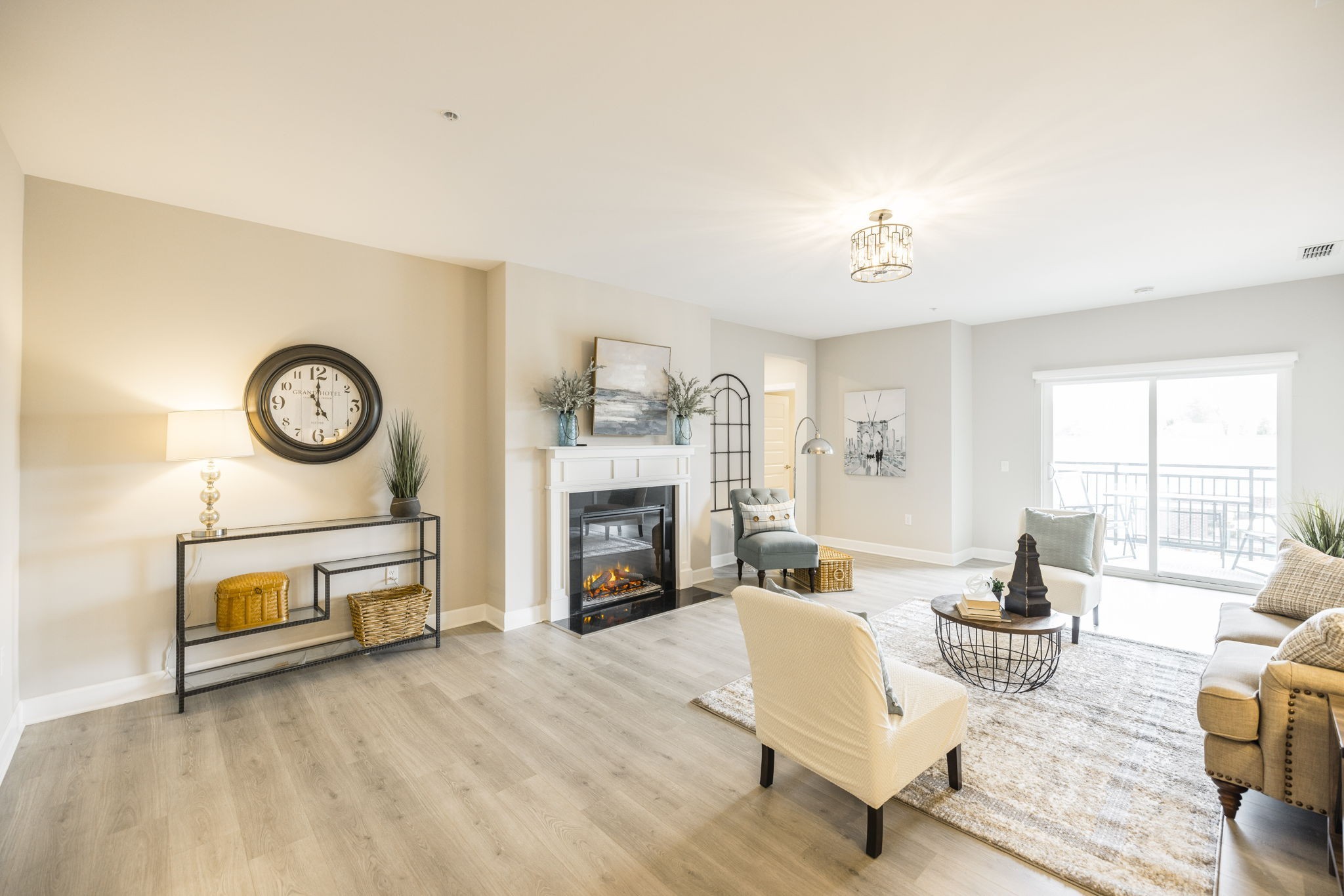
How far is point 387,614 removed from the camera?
3.62 meters

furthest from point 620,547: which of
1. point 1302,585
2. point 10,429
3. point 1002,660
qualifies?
point 1302,585

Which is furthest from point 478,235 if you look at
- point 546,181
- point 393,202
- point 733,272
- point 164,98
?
point 733,272

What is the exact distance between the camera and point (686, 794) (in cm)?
222

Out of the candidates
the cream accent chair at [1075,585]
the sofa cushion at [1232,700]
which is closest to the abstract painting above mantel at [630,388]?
the cream accent chair at [1075,585]

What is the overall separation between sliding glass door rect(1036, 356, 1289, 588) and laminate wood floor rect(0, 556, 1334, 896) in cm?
401

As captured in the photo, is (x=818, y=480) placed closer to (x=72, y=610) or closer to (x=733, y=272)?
(x=733, y=272)

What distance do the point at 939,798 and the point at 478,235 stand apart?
3.83 m

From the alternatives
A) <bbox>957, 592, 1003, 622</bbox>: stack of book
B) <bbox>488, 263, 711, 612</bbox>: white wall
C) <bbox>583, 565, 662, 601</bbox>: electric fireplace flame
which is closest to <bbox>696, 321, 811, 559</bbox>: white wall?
<bbox>583, 565, 662, 601</bbox>: electric fireplace flame

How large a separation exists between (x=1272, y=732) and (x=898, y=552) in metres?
4.74

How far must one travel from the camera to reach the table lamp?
2912 millimetres

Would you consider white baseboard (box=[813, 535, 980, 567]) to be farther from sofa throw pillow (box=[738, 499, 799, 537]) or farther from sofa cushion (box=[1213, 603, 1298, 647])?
sofa cushion (box=[1213, 603, 1298, 647])

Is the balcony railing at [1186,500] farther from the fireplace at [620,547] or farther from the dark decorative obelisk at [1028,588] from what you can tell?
the fireplace at [620,547]

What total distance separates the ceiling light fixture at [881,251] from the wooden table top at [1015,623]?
6.23 ft

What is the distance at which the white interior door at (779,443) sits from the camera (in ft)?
23.7
